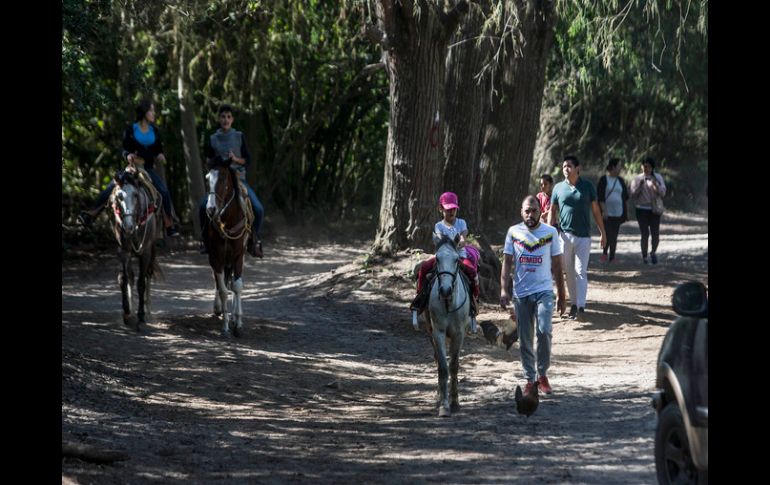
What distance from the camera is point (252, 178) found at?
31.1 m

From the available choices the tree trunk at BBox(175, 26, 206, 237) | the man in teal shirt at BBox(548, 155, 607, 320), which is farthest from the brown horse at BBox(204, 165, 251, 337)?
the tree trunk at BBox(175, 26, 206, 237)

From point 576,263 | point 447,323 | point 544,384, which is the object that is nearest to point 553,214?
point 576,263

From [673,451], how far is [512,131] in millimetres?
19238

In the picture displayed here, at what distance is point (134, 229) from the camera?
16.1 m

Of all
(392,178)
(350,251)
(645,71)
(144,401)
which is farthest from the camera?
(645,71)

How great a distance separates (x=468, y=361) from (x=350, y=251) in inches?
529

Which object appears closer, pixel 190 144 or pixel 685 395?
pixel 685 395

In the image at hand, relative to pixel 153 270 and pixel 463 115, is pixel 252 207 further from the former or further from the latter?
pixel 463 115

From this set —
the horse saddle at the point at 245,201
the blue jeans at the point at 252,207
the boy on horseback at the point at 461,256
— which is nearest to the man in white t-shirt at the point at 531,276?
the boy on horseback at the point at 461,256

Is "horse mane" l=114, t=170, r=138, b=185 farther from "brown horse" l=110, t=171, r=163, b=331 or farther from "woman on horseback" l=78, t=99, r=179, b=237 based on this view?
"woman on horseback" l=78, t=99, r=179, b=237

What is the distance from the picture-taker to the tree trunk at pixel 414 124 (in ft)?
61.1

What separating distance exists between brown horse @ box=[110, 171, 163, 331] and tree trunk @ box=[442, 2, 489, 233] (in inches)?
269
